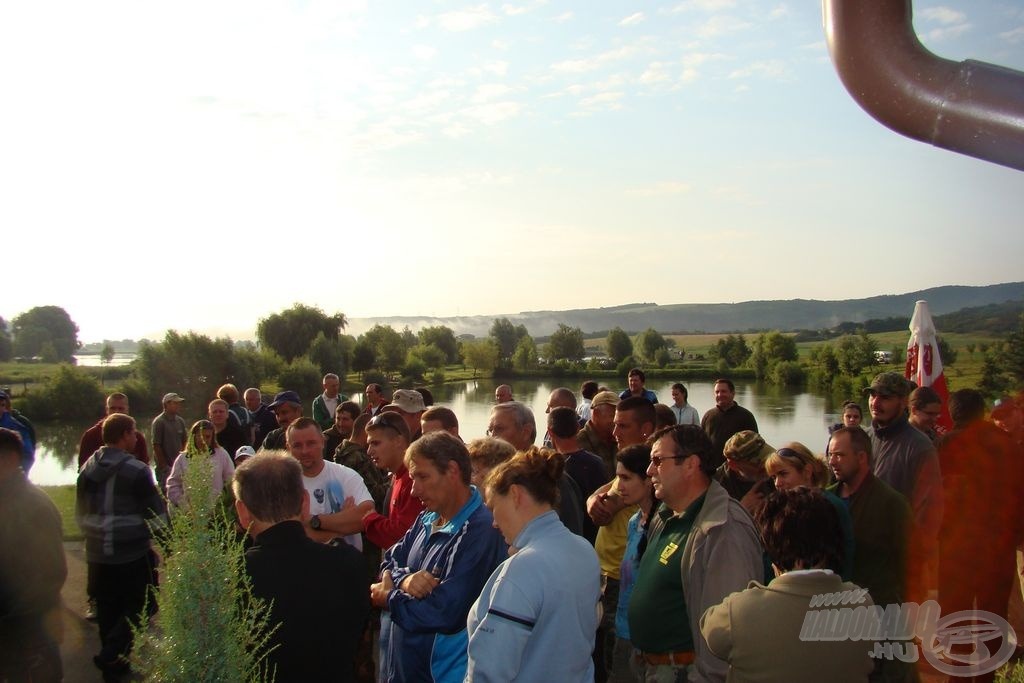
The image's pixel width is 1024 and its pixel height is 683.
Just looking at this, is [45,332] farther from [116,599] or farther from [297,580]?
[297,580]

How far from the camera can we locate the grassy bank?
8742 millimetres

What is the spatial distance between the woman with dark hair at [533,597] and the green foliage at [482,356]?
27.1m

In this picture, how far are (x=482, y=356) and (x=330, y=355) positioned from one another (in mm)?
17202

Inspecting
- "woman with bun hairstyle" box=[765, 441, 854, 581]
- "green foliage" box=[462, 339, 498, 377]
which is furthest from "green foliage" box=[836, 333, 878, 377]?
"woman with bun hairstyle" box=[765, 441, 854, 581]

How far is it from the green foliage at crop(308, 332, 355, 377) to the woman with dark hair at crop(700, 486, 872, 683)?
136ft

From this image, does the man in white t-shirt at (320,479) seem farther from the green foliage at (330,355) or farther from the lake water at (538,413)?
the green foliage at (330,355)

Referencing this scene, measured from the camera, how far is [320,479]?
480 centimetres

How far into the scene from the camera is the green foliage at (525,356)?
2883 cm

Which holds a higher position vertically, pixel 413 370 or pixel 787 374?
pixel 413 370

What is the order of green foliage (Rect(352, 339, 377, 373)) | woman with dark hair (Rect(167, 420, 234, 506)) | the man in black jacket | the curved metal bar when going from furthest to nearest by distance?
1. green foliage (Rect(352, 339, 377, 373))
2. woman with dark hair (Rect(167, 420, 234, 506))
3. the man in black jacket
4. the curved metal bar

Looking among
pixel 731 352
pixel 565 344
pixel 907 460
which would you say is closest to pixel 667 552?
pixel 907 460

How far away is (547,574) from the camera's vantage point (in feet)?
8.09

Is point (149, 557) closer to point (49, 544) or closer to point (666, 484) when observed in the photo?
point (49, 544)

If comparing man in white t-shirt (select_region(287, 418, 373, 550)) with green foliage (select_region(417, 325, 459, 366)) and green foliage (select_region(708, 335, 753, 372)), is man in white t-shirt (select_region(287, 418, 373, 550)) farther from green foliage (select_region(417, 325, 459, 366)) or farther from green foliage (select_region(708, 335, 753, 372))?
green foliage (select_region(708, 335, 753, 372))
